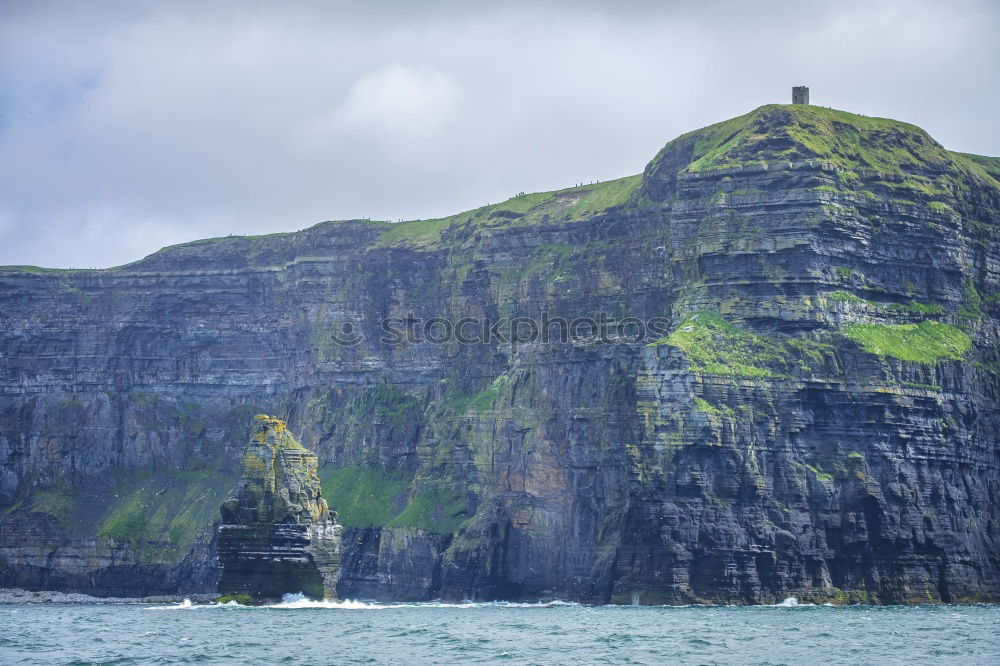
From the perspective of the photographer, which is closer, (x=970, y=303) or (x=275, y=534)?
(x=275, y=534)

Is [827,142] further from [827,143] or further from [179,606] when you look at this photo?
[179,606]

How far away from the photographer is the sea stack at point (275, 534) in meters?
154

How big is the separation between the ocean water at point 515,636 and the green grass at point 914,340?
2352 cm

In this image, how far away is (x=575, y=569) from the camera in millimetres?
181000

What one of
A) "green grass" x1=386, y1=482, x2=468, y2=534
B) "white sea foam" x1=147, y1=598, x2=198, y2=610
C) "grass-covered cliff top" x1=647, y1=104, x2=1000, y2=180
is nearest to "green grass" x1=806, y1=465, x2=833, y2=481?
"grass-covered cliff top" x1=647, y1=104, x2=1000, y2=180

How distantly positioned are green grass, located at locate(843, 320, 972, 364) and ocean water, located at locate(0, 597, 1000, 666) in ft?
77.2

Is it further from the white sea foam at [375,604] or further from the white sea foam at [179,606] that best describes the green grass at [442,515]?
the white sea foam at [179,606]

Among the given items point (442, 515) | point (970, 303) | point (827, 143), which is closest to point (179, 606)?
point (442, 515)

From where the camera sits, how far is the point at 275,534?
154125 millimetres

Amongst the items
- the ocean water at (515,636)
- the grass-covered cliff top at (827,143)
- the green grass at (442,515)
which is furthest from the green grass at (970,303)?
the green grass at (442,515)

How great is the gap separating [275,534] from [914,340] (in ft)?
191

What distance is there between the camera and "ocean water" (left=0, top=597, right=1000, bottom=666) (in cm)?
10709

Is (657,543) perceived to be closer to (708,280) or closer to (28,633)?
(708,280)

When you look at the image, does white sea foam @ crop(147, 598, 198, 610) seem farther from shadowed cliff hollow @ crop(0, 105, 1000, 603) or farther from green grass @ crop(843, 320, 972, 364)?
green grass @ crop(843, 320, 972, 364)
